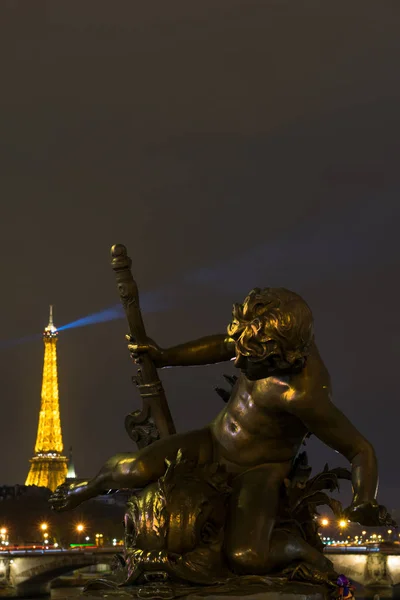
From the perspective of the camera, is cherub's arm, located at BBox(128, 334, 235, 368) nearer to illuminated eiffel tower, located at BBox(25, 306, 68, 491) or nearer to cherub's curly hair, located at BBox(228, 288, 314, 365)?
cherub's curly hair, located at BBox(228, 288, 314, 365)

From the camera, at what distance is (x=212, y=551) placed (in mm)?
7352

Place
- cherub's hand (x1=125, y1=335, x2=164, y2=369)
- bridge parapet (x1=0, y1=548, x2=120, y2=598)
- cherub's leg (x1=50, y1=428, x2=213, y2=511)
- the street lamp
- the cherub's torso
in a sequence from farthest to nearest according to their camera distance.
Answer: the street lamp, bridge parapet (x1=0, y1=548, x2=120, y2=598), cherub's hand (x1=125, y1=335, x2=164, y2=369), cherub's leg (x1=50, y1=428, x2=213, y2=511), the cherub's torso

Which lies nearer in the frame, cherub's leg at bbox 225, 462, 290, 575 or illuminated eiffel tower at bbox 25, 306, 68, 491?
cherub's leg at bbox 225, 462, 290, 575

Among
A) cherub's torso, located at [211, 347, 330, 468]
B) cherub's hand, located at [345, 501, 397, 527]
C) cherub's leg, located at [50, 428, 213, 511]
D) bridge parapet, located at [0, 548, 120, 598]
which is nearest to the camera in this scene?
cherub's hand, located at [345, 501, 397, 527]

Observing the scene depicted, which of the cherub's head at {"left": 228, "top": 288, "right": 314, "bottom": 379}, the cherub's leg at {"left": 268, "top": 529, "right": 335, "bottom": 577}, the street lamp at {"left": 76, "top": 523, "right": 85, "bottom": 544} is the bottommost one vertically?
the cherub's leg at {"left": 268, "top": 529, "right": 335, "bottom": 577}

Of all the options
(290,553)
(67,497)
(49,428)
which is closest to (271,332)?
(290,553)

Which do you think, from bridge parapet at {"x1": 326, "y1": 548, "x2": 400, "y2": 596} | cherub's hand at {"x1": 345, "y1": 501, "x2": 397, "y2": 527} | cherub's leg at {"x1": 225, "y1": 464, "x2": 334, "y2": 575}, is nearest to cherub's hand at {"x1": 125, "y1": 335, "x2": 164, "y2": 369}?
cherub's leg at {"x1": 225, "y1": 464, "x2": 334, "y2": 575}

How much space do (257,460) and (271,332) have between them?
0.94 meters

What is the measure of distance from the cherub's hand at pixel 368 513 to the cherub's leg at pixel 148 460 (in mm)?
1204

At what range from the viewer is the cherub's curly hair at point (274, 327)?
7223 millimetres

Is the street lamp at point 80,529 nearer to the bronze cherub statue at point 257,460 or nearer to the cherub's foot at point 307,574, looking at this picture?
the bronze cherub statue at point 257,460

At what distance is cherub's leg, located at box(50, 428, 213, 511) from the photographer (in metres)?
7.69

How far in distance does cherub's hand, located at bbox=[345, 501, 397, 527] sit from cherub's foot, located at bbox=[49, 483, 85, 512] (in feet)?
6.92

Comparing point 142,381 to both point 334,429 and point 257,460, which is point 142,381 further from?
point 334,429
